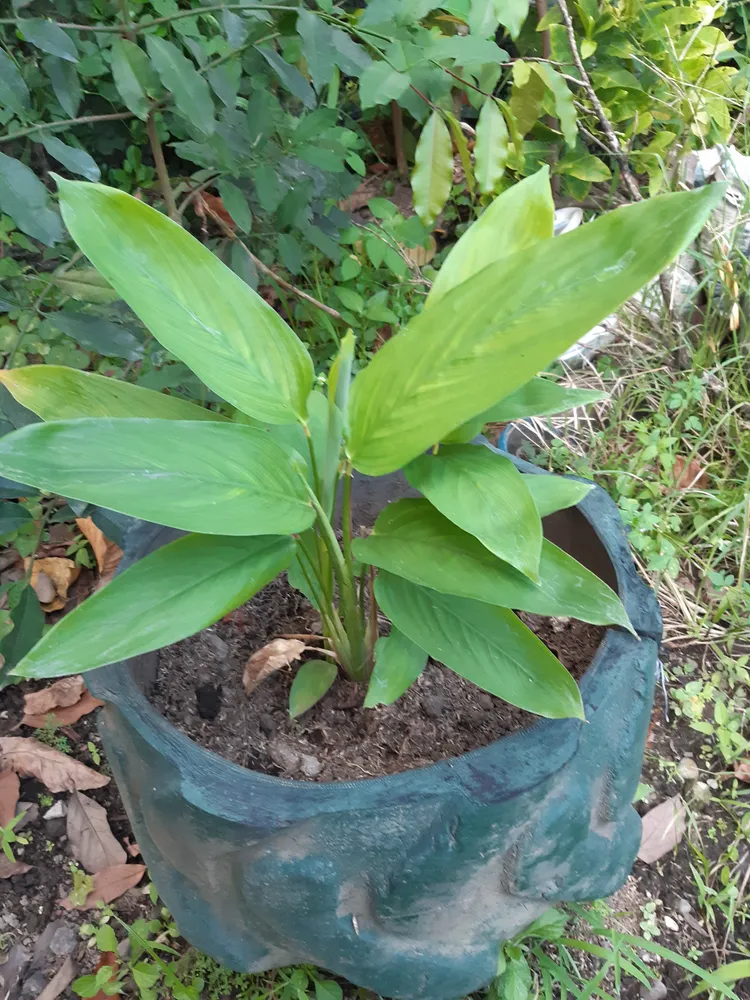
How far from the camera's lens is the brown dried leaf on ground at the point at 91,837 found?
3.14ft

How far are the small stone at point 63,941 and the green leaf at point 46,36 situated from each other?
1.00m

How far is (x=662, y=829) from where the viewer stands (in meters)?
0.98

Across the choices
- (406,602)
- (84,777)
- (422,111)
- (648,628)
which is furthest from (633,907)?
(422,111)

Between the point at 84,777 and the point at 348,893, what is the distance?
61cm

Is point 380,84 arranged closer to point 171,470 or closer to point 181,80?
point 181,80

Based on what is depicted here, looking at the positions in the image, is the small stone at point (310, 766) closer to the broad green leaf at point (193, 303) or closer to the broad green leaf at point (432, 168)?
the broad green leaf at point (193, 303)

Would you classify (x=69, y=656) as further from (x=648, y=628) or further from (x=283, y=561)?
(x=648, y=628)

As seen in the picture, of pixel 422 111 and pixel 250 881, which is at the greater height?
pixel 422 111

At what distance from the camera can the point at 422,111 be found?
0.85m

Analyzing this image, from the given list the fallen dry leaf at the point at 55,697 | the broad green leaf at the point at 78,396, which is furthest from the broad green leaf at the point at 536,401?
the fallen dry leaf at the point at 55,697

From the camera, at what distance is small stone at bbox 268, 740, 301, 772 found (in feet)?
2.39

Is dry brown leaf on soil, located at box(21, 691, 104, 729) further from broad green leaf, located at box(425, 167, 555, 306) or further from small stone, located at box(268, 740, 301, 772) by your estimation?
broad green leaf, located at box(425, 167, 555, 306)

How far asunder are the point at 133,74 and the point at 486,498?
0.58m

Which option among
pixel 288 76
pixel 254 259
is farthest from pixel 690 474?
pixel 288 76
